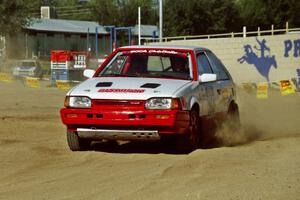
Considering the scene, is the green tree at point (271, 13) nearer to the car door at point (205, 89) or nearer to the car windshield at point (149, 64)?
the car door at point (205, 89)

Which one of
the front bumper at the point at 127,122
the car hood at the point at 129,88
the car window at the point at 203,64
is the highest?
the car window at the point at 203,64

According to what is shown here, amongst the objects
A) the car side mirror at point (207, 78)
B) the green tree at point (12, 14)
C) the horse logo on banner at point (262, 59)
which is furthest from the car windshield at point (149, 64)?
the green tree at point (12, 14)

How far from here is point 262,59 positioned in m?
30.3

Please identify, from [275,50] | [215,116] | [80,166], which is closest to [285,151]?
[215,116]

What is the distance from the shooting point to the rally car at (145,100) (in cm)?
842

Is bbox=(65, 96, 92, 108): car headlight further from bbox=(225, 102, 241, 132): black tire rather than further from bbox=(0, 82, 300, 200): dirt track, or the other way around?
bbox=(225, 102, 241, 132): black tire

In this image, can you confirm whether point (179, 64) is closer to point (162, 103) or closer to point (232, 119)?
point (162, 103)

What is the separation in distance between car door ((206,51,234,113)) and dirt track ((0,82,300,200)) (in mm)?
514

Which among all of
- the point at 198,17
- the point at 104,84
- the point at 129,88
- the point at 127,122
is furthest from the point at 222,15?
the point at 127,122

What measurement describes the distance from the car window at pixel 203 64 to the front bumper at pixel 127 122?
1317mm

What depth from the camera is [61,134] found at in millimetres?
11242

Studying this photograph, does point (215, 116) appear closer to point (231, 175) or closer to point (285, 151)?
point (285, 151)

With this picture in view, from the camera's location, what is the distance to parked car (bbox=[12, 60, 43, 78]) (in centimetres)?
3650

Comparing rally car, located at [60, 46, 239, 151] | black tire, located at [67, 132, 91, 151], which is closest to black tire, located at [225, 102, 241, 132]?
rally car, located at [60, 46, 239, 151]
